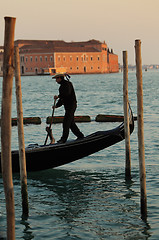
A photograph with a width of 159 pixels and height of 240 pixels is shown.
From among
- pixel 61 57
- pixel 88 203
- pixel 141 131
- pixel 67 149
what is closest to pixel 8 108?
pixel 141 131

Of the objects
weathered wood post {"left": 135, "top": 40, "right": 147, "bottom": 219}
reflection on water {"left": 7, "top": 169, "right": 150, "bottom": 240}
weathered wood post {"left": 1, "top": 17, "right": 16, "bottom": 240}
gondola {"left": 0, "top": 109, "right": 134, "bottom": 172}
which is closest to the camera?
weathered wood post {"left": 1, "top": 17, "right": 16, "bottom": 240}

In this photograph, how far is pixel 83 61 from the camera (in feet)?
312

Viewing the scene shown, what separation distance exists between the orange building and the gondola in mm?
83296

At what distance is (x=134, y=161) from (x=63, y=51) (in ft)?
278

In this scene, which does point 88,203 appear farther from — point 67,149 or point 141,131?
point 67,149

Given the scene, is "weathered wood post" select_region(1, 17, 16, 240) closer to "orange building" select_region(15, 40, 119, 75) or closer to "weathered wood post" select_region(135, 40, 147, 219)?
"weathered wood post" select_region(135, 40, 147, 219)

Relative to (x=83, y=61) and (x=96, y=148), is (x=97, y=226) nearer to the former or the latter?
(x=96, y=148)

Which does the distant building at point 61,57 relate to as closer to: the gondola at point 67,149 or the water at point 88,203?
the water at point 88,203

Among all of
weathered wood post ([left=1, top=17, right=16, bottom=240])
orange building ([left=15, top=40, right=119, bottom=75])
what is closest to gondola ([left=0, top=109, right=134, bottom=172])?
weathered wood post ([left=1, top=17, right=16, bottom=240])

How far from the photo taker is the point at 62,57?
91.9 metres

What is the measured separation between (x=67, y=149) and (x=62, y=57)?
85.5 m

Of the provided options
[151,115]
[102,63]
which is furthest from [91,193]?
[102,63]

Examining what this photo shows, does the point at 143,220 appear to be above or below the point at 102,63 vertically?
below

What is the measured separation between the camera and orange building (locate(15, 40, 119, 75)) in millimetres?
91188
